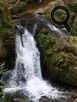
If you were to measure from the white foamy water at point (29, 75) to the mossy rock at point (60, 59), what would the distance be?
1.38 feet

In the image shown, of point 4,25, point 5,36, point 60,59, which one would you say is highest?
point 4,25

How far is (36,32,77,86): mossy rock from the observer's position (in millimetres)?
10680

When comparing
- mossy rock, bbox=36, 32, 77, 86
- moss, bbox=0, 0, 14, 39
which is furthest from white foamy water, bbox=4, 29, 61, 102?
moss, bbox=0, 0, 14, 39

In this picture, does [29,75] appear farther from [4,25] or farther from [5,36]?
[4,25]

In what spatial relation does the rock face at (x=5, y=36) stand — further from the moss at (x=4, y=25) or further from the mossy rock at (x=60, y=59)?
the mossy rock at (x=60, y=59)

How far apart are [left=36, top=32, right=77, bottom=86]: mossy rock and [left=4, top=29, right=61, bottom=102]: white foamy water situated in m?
0.42

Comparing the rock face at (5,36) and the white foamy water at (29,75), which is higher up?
the rock face at (5,36)

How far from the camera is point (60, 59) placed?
11047 mm

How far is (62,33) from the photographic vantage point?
1484 centimetres

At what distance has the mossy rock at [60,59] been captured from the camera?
10.7 m

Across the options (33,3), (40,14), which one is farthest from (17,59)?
(33,3)

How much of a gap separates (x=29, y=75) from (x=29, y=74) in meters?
0.05

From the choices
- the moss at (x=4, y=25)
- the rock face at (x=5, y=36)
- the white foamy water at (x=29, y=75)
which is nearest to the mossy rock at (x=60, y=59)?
the white foamy water at (x=29, y=75)

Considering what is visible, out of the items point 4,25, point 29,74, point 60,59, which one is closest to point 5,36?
point 4,25
